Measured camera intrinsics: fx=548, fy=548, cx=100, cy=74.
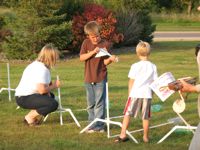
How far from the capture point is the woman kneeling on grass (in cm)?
917

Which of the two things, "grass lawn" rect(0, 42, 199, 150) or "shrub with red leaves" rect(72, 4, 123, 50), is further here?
"shrub with red leaves" rect(72, 4, 123, 50)

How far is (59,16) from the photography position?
912 inches

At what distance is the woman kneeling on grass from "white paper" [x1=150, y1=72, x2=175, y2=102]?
6.79ft

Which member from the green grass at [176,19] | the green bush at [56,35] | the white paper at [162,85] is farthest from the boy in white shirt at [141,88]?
the green grass at [176,19]

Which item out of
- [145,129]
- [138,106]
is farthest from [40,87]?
[145,129]

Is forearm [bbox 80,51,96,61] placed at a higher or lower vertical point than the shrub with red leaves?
higher

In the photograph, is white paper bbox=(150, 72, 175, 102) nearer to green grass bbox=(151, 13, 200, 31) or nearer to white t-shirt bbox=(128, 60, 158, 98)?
white t-shirt bbox=(128, 60, 158, 98)

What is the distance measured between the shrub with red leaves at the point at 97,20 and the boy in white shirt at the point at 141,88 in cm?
1626

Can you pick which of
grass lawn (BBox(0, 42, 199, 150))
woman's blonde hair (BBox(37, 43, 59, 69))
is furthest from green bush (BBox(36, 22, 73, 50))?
woman's blonde hair (BBox(37, 43, 59, 69))

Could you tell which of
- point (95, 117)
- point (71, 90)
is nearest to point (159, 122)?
point (95, 117)

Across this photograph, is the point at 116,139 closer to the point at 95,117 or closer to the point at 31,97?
Answer: the point at 95,117

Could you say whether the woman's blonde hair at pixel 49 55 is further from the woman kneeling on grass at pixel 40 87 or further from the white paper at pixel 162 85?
the white paper at pixel 162 85

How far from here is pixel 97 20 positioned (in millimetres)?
24672

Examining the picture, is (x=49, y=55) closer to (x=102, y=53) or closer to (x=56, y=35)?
(x=102, y=53)
